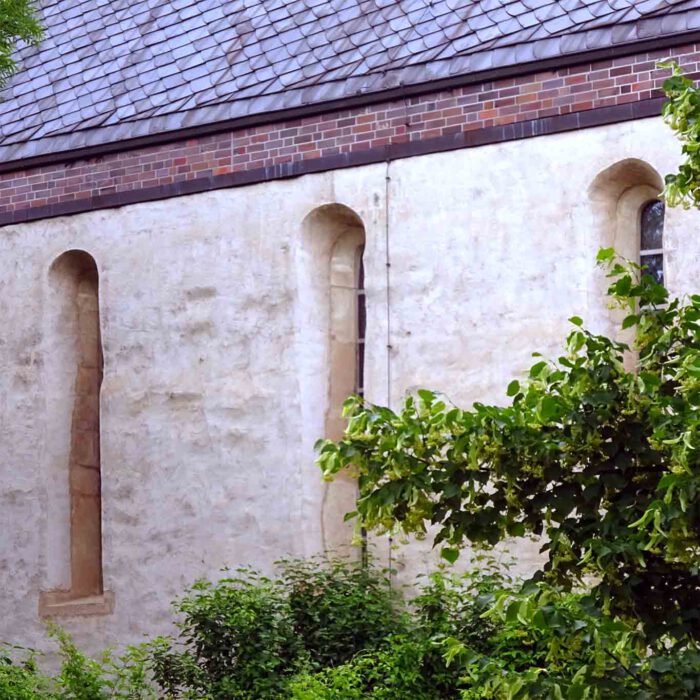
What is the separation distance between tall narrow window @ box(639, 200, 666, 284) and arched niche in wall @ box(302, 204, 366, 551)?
Answer: 2.09 m

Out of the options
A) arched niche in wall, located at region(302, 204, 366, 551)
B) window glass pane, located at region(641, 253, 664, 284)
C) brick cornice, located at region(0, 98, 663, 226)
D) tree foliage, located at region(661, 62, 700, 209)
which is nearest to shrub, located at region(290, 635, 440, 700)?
arched niche in wall, located at region(302, 204, 366, 551)

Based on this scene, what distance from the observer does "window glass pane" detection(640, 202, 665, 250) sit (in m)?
10.2

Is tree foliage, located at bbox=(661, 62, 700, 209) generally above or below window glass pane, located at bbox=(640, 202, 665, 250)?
below

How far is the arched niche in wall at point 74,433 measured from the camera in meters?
12.8

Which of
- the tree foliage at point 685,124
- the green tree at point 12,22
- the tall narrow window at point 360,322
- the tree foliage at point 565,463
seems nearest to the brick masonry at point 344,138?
the tall narrow window at point 360,322

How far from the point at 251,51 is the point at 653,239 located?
3.80 metres

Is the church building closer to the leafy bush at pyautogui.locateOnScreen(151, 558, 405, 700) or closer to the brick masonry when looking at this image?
the brick masonry

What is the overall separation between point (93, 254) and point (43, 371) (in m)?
1.10

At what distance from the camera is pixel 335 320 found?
11.6m

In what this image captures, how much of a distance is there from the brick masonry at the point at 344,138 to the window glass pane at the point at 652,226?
0.76 meters

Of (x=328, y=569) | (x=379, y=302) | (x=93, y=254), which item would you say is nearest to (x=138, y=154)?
(x=93, y=254)

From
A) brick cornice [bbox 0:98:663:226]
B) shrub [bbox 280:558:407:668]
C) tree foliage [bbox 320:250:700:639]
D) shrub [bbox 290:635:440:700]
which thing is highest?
brick cornice [bbox 0:98:663:226]

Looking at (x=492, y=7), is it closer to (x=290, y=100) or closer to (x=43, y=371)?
(x=290, y=100)

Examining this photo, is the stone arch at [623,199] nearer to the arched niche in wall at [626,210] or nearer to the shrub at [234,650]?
the arched niche in wall at [626,210]
